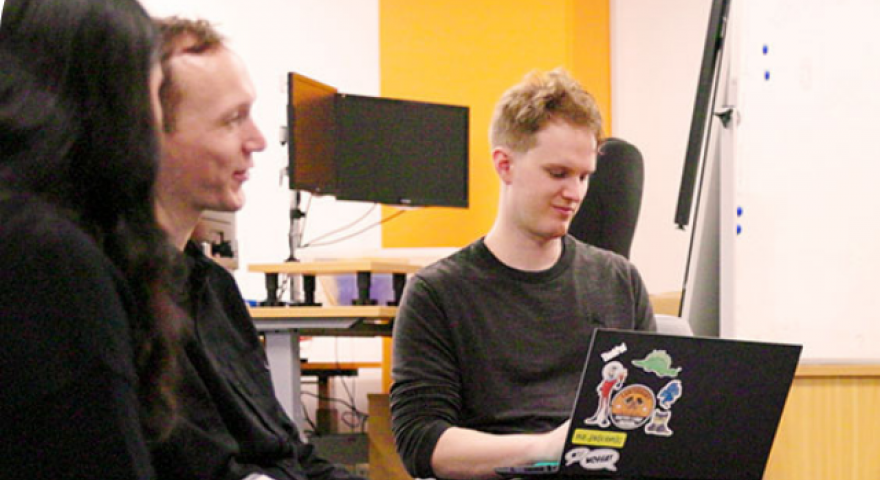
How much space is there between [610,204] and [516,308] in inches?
59.8

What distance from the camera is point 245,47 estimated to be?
522cm

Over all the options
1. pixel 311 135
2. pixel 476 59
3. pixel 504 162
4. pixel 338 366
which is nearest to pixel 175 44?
pixel 504 162

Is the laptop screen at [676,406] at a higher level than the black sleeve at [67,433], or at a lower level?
lower

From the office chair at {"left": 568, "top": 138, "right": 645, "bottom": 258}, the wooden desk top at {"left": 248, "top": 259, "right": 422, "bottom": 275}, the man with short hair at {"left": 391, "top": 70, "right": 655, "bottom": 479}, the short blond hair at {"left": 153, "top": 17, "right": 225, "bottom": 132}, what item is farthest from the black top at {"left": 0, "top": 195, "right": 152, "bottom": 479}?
the office chair at {"left": 568, "top": 138, "right": 645, "bottom": 258}

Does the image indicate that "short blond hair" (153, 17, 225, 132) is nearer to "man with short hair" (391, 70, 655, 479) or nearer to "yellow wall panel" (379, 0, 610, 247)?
"man with short hair" (391, 70, 655, 479)

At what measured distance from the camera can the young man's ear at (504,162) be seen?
185cm

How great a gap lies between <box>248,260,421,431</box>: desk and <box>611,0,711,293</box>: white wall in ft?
6.22

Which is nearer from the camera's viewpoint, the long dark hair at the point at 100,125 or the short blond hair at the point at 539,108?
the long dark hair at the point at 100,125

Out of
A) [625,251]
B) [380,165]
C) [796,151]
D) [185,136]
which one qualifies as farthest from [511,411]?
[380,165]

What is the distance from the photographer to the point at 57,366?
75 centimetres

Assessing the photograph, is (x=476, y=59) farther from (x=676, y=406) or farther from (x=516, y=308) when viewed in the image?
(x=676, y=406)

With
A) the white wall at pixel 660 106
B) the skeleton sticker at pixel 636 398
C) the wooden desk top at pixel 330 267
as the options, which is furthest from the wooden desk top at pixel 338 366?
the skeleton sticker at pixel 636 398

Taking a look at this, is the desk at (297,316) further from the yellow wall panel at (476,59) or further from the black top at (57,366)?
the black top at (57,366)

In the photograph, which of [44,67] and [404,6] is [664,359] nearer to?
[44,67]
